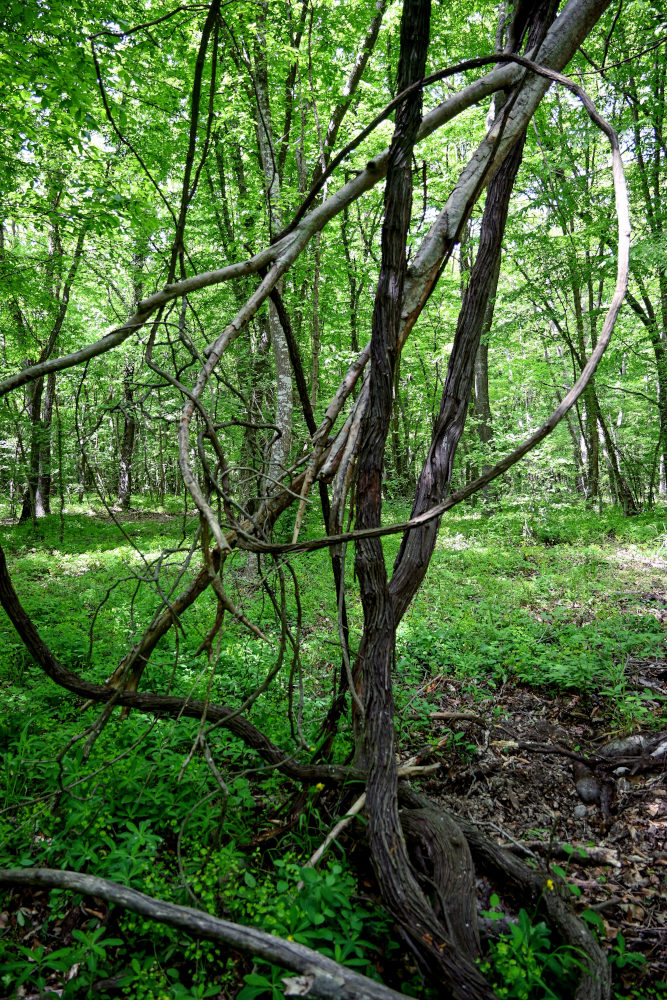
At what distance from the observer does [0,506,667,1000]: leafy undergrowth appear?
1.80 meters

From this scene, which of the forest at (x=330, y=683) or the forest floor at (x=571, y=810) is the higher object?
the forest at (x=330, y=683)

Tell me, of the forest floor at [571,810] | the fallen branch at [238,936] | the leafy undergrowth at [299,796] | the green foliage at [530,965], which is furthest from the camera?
the forest floor at [571,810]

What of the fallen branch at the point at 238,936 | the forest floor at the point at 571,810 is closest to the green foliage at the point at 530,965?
the forest floor at the point at 571,810

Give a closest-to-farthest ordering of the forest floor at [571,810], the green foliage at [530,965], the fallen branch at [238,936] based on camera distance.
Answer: the fallen branch at [238,936] → the green foliage at [530,965] → the forest floor at [571,810]

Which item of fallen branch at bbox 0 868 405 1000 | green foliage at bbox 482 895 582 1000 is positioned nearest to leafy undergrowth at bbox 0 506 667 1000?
green foliage at bbox 482 895 582 1000

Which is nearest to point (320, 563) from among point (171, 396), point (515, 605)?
point (515, 605)

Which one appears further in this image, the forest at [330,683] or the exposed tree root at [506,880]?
the exposed tree root at [506,880]

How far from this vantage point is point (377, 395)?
1741 millimetres

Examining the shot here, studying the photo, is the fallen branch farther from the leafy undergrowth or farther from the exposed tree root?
the exposed tree root

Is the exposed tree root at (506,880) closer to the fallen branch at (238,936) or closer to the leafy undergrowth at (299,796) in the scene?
the leafy undergrowth at (299,796)

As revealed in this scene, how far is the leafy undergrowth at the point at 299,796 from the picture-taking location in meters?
1.80

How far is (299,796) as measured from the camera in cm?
244

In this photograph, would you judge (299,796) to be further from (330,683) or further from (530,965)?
(330,683)

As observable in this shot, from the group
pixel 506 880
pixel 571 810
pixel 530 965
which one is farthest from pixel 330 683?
pixel 530 965
